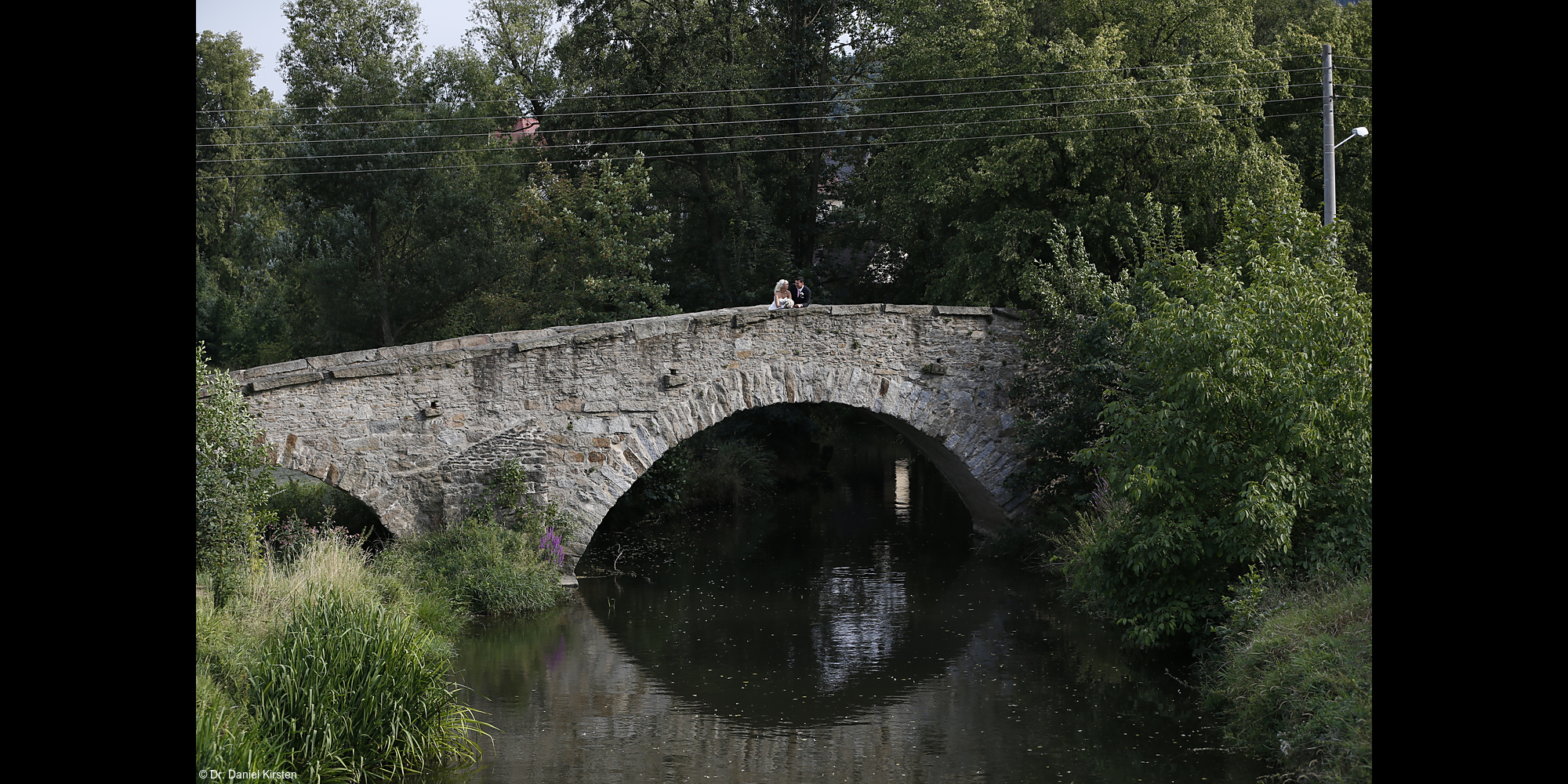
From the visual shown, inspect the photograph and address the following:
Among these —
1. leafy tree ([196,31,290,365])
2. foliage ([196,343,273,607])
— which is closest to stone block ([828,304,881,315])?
foliage ([196,343,273,607])

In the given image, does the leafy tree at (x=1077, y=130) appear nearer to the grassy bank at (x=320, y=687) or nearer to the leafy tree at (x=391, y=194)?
the leafy tree at (x=391, y=194)

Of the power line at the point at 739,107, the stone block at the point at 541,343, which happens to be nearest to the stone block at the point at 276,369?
the stone block at the point at 541,343

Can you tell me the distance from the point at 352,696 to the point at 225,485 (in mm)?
2965

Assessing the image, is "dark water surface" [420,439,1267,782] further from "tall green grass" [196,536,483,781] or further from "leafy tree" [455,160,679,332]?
"leafy tree" [455,160,679,332]

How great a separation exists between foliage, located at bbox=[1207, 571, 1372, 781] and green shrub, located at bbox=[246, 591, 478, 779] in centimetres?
495

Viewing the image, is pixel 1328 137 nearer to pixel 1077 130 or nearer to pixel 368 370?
pixel 1077 130

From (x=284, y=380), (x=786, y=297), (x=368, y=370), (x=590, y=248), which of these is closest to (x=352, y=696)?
(x=284, y=380)

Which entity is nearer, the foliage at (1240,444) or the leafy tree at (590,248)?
the foliage at (1240,444)

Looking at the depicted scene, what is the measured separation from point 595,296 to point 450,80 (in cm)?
877

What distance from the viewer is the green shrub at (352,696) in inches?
254

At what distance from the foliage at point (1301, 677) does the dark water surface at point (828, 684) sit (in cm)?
→ 29

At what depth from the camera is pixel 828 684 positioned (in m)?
9.00
